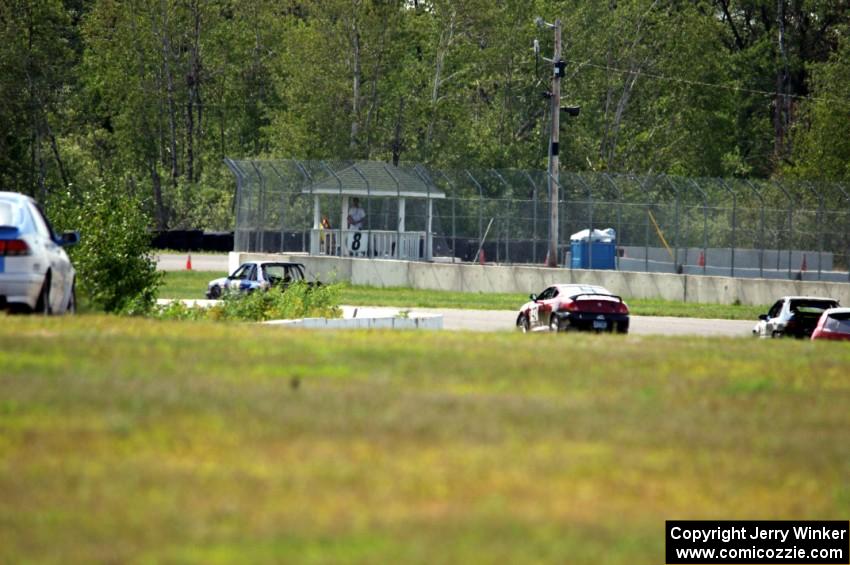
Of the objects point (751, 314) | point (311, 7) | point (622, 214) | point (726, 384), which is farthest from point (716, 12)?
point (726, 384)

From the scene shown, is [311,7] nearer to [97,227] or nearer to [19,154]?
[19,154]

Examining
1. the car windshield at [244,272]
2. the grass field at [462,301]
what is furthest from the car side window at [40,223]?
the grass field at [462,301]

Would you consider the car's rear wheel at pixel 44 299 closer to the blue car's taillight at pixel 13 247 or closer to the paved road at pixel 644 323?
the blue car's taillight at pixel 13 247

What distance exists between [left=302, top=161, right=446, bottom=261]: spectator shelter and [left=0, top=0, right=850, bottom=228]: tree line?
20029 millimetres

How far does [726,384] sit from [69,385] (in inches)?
201

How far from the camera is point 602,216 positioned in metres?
50.3

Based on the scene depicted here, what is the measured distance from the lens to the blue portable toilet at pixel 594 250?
50.0 m

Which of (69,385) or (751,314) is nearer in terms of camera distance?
(69,385)

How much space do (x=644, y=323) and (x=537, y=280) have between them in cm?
1233

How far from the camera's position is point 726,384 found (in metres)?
13.0

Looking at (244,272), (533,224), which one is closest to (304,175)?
(533,224)

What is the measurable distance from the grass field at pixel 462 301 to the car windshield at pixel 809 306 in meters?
8.29

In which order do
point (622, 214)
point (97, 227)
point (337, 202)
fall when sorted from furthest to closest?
1. point (337, 202)
2. point (622, 214)
3. point (97, 227)

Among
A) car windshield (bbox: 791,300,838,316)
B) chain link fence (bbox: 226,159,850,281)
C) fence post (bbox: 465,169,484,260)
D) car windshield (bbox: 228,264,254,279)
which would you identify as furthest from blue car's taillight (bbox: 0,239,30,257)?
fence post (bbox: 465,169,484,260)
